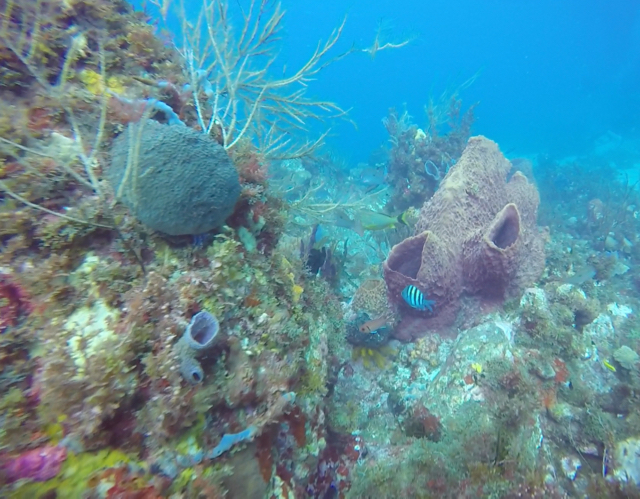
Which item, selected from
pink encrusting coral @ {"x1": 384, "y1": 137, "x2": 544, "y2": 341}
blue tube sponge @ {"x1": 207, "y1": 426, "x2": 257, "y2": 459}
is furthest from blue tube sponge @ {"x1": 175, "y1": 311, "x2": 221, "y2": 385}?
Answer: pink encrusting coral @ {"x1": 384, "y1": 137, "x2": 544, "y2": 341}

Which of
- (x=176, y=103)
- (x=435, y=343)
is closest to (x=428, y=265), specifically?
(x=435, y=343)

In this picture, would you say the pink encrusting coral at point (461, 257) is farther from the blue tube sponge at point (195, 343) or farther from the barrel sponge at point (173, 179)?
the blue tube sponge at point (195, 343)

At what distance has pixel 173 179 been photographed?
93.4 inches

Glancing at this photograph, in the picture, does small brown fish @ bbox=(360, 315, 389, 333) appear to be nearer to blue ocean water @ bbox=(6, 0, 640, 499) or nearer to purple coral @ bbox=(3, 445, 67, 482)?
blue ocean water @ bbox=(6, 0, 640, 499)

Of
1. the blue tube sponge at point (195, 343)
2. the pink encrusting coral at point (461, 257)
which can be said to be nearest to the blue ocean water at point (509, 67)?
the pink encrusting coral at point (461, 257)

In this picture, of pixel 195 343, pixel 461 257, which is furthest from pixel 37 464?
pixel 461 257

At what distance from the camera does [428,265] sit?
496 centimetres

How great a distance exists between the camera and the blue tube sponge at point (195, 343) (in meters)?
1.99

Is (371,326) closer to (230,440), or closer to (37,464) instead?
(230,440)

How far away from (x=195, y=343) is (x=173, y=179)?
117 centimetres

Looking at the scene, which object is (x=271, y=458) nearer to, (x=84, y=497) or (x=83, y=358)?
(x=84, y=497)

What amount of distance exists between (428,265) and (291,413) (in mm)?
3180

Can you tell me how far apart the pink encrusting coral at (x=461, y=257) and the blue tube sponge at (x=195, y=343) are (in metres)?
3.51

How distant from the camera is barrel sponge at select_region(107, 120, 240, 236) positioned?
91.4 inches
